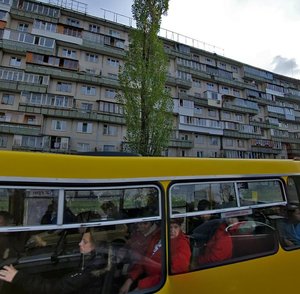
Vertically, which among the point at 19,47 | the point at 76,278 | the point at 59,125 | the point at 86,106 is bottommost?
the point at 76,278

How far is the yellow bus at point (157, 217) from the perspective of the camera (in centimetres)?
195

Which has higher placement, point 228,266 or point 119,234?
point 119,234

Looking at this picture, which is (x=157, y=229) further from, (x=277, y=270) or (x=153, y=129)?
(x=153, y=129)

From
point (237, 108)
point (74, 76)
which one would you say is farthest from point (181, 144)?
point (74, 76)

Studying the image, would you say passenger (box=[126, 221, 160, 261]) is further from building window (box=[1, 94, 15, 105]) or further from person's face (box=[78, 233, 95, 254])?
building window (box=[1, 94, 15, 105])

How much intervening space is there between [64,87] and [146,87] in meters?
16.6

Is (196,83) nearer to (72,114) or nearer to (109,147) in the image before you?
(109,147)

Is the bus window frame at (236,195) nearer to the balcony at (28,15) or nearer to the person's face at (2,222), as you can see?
the person's face at (2,222)

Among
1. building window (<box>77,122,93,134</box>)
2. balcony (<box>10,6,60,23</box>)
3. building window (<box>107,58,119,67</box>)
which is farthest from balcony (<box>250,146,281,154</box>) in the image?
balcony (<box>10,6,60,23</box>)

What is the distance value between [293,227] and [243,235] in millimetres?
807

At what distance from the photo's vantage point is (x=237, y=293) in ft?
8.65

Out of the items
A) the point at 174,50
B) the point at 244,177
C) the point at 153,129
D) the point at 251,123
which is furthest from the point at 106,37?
the point at 244,177

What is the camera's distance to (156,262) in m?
2.38

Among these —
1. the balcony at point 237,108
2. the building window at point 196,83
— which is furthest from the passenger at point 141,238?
the balcony at point 237,108
